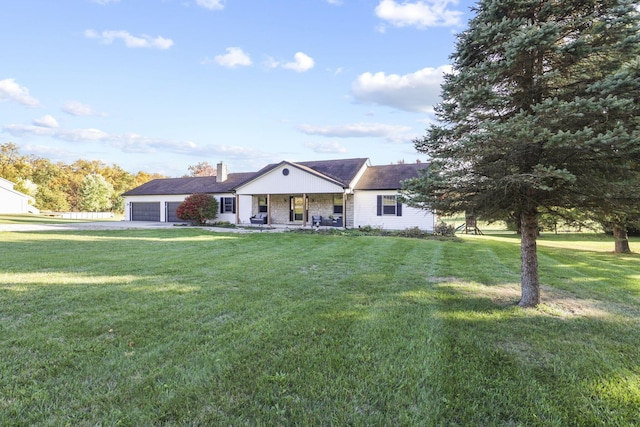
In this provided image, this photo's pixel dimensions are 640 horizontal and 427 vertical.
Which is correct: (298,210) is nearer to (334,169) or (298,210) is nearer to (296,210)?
(296,210)

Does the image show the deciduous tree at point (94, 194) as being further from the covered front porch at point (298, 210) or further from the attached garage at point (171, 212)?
A: the covered front porch at point (298, 210)

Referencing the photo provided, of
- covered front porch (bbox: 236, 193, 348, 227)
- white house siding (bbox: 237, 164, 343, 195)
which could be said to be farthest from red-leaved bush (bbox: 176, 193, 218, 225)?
white house siding (bbox: 237, 164, 343, 195)

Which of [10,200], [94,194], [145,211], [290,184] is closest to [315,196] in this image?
[290,184]

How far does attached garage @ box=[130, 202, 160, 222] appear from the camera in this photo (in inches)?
1064

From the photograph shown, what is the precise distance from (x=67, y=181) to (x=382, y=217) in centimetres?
5582

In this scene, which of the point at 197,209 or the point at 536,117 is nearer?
the point at 536,117

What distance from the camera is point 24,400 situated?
2127mm

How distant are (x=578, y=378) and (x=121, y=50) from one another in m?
20.4

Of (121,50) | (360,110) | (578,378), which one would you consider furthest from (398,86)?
(578,378)

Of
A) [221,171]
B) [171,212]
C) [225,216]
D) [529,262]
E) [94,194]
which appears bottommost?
[529,262]

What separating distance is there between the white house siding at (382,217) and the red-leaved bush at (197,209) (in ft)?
34.7

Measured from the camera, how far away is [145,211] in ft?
90.5

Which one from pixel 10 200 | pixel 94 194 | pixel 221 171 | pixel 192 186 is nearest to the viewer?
pixel 221 171

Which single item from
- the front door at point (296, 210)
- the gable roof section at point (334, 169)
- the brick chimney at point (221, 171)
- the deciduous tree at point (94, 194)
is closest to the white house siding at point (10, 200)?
the deciduous tree at point (94, 194)
